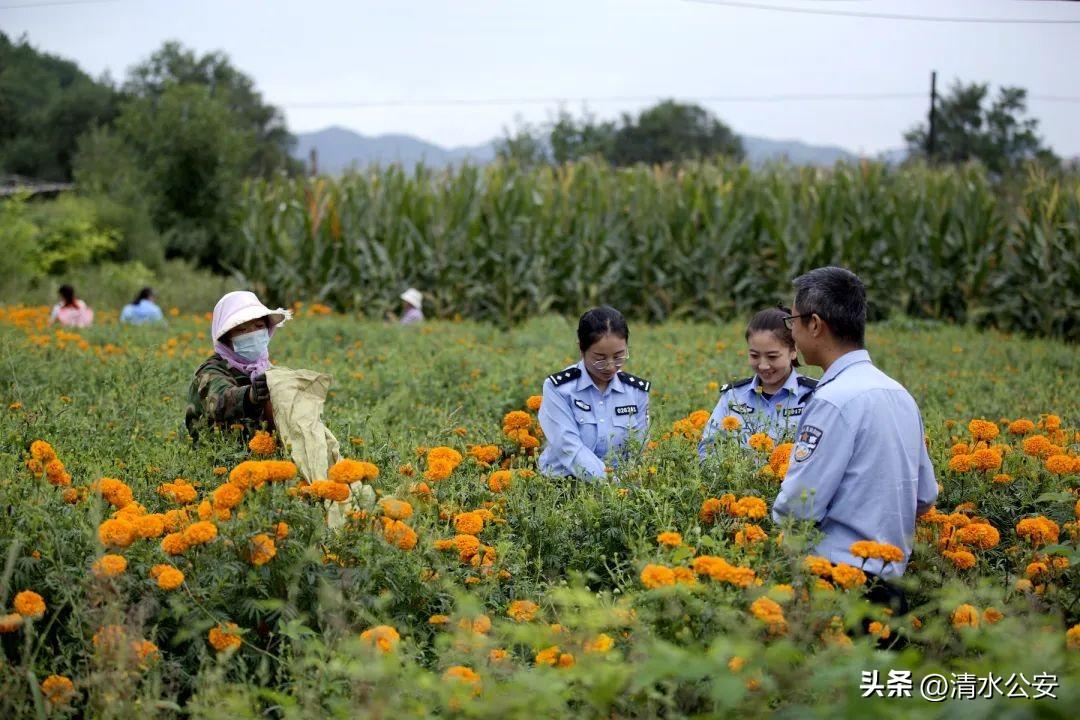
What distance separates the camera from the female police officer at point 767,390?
440cm

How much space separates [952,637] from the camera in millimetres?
3045

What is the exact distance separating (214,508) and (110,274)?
63.9 ft

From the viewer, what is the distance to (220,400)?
4.55 meters

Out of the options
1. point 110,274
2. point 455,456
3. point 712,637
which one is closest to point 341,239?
point 110,274

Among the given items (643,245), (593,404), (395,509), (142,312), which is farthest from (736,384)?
(643,245)

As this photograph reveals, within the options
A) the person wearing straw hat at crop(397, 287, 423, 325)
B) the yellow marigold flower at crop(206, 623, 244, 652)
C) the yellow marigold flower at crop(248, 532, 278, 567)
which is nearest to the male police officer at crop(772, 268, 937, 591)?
the yellow marigold flower at crop(248, 532, 278, 567)

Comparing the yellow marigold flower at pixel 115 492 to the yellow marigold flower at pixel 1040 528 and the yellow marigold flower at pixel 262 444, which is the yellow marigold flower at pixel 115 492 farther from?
the yellow marigold flower at pixel 1040 528

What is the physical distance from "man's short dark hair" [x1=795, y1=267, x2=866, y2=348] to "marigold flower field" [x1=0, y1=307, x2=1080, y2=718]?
1.92 feet

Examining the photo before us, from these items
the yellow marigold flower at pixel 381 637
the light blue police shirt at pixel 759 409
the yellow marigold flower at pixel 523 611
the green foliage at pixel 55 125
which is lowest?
the yellow marigold flower at pixel 523 611

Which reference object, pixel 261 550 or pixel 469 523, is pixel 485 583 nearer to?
pixel 469 523

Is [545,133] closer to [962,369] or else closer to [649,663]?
[962,369]

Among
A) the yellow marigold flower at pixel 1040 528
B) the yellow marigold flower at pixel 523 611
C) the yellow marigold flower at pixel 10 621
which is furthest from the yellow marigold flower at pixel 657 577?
the yellow marigold flower at pixel 10 621

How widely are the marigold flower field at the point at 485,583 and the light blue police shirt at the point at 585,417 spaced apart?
0.13m

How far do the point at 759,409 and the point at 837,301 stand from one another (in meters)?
1.36
